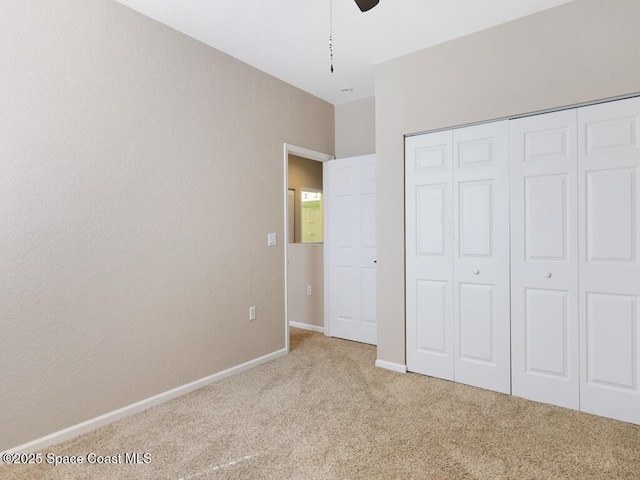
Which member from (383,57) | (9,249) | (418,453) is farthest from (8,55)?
(418,453)

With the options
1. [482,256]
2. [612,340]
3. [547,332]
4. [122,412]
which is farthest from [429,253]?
[122,412]

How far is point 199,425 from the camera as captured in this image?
226 centimetres

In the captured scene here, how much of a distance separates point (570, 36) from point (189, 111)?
2.73 m

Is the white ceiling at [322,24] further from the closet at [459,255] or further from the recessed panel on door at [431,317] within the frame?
the recessed panel on door at [431,317]

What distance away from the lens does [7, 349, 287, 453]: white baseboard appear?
2.01 meters

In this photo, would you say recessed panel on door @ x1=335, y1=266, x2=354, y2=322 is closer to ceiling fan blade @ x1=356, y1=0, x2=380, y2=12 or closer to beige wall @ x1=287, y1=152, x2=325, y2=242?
beige wall @ x1=287, y1=152, x2=325, y2=242

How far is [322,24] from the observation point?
259 cm

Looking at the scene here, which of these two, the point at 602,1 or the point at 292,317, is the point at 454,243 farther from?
the point at 292,317

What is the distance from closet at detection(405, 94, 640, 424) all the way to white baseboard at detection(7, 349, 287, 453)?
61.2 inches

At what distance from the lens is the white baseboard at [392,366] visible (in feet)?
10.2

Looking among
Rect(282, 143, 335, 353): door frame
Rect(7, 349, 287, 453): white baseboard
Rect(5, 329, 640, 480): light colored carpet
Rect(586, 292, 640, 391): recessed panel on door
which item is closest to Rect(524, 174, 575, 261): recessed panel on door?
Rect(586, 292, 640, 391): recessed panel on door

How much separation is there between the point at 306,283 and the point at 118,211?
8.59 feet

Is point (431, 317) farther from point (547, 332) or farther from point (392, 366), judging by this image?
point (547, 332)

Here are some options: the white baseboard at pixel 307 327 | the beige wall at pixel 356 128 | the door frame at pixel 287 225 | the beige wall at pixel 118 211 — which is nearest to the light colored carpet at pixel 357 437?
the beige wall at pixel 118 211
